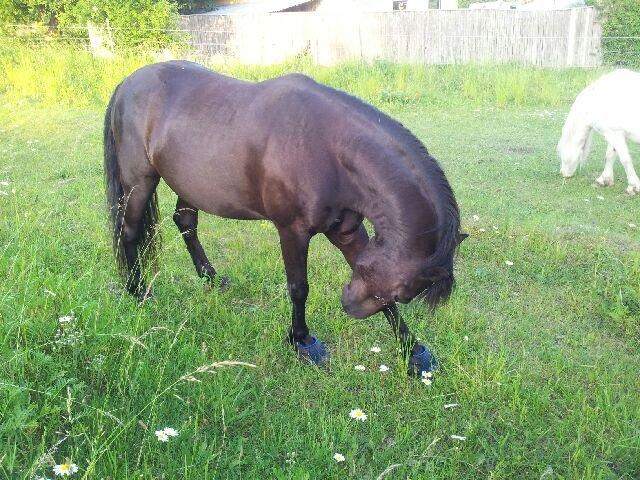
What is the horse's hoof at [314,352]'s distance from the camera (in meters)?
3.11

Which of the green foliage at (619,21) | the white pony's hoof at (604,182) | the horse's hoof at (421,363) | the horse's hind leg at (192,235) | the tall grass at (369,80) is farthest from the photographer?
the green foliage at (619,21)

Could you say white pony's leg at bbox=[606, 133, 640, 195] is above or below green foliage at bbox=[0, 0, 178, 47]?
below

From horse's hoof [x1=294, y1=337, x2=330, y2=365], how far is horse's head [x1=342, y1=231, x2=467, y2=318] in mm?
511

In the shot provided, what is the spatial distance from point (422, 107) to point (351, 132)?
8.02 m

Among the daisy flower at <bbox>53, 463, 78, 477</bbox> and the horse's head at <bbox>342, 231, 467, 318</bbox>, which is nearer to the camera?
the daisy flower at <bbox>53, 463, 78, 477</bbox>

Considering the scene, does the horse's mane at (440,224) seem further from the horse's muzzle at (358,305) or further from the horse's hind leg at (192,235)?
the horse's hind leg at (192,235)

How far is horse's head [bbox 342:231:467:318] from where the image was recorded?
2498mm

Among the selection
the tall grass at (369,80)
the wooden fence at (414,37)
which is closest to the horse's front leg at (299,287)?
the tall grass at (369,80)

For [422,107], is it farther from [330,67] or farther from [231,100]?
[231,100]

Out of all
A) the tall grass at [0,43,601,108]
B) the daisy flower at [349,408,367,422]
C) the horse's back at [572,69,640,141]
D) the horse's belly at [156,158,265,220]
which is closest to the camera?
the daisy flower at [349,408,367,422]

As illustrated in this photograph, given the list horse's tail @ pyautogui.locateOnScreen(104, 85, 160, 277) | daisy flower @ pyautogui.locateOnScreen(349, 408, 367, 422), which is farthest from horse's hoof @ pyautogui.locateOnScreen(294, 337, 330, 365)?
horse's tail @ pyautogui.locateOnScreen(104, 85, 160, 277)

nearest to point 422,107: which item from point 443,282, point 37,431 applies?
point 443,282

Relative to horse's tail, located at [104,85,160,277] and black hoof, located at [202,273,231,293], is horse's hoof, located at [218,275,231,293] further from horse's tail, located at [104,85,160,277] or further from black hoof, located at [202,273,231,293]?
horse's tail, located at [104,85,160,277]

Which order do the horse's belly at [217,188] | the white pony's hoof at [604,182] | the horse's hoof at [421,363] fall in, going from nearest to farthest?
the horse's hoof at [421,363]
the horse's belly at [217,188]
the white pony's hoof at [604,182]
